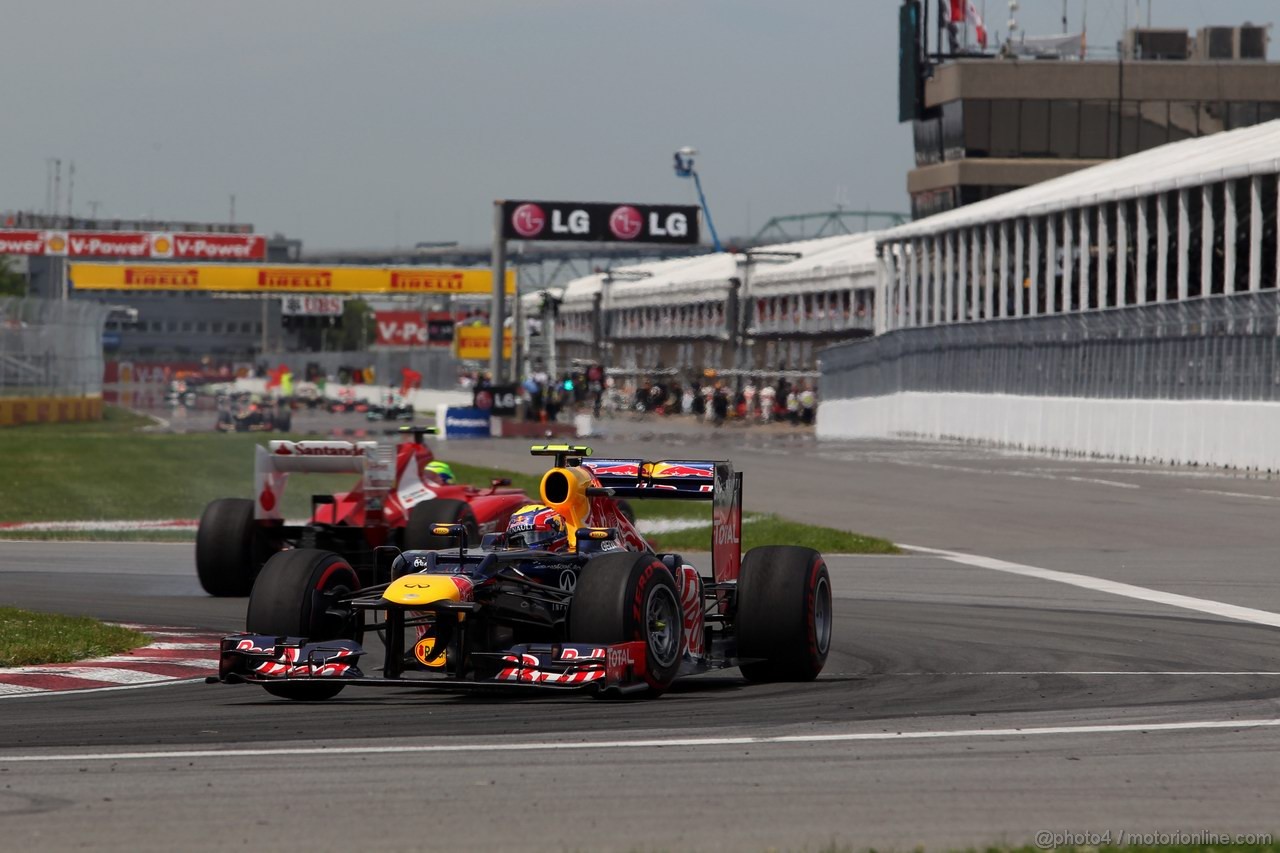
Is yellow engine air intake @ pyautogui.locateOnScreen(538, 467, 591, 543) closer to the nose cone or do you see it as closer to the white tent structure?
the nose cone

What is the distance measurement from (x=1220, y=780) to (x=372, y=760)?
3.38 meters

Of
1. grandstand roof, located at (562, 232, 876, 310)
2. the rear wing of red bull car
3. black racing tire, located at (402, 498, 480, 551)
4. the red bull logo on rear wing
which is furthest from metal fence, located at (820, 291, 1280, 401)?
grandstand roof, located at (562, 232, 876, 310)

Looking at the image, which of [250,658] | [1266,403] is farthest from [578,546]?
[1266,403]

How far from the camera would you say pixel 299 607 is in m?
10.2

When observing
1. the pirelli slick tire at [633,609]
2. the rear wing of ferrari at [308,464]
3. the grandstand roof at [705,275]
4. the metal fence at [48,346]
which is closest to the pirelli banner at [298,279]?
the grandstand roof at [705,275]

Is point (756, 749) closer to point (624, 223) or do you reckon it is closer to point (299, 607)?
point (299, 607)

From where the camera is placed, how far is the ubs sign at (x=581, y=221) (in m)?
61.3

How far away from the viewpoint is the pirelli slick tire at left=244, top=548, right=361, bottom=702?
10219mm

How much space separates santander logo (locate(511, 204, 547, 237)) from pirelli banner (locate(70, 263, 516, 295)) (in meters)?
50.4

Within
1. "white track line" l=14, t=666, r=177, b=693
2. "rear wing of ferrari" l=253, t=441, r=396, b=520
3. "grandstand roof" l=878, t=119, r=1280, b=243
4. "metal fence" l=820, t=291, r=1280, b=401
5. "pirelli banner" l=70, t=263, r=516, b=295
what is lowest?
"white track line" l=14, t=666, r=177, b=693

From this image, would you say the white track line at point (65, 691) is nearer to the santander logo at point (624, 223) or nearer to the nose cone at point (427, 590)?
the nose cone at point (427, 590)

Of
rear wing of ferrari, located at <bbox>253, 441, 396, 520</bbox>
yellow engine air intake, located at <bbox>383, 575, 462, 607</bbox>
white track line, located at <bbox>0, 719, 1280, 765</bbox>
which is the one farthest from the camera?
rear wing of ferrari, located at <bbox>253, 441, 396, 520</bbox>

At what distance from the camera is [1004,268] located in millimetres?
52625

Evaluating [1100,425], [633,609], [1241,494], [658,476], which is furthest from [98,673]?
[1100,425]
